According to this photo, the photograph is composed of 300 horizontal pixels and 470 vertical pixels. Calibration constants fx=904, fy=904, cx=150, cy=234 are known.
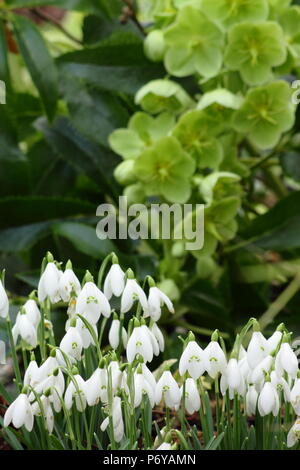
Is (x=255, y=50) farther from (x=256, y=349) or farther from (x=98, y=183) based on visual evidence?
(x=256, y=349)

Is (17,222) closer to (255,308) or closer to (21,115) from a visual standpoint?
(21,115)

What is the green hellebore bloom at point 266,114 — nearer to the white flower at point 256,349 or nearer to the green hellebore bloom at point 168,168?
the green hellebore bloom at point 168,168

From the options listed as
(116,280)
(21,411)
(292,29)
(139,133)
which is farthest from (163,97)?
(21,411)

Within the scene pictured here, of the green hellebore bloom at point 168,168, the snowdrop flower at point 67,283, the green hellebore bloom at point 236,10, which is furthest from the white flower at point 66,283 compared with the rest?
the green hellebore bloom at point 236,10

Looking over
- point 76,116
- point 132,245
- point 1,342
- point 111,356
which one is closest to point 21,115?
point 76,116

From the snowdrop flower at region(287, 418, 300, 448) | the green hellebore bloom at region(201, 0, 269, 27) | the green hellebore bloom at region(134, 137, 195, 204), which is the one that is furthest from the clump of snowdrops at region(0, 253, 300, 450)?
the green hellebore bloom at region(201, 0, 269, 27)
